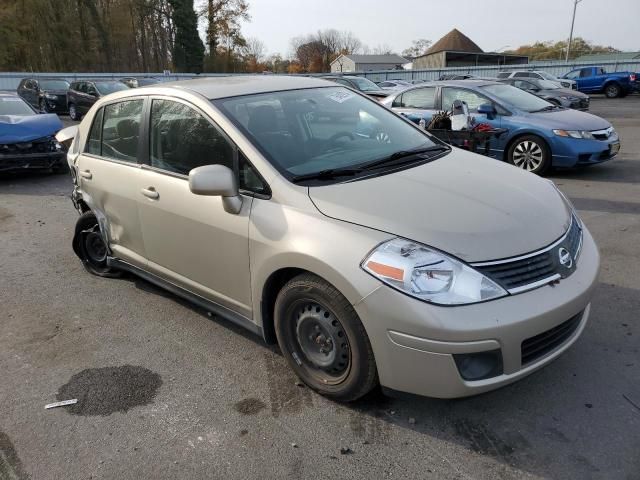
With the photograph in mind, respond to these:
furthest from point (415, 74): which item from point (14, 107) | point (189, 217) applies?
point (189, 217)

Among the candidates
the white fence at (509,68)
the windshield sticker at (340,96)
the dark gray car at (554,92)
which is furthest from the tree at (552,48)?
the windshield sticker at (340,96)

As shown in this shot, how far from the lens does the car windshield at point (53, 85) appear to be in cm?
2100

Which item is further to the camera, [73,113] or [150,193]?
[73,113]

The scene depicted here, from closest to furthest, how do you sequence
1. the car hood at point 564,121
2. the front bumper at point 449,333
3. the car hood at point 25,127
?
the front bumper at point 449,333 < the car hood at point 564,121 < the car hood at point 25,127

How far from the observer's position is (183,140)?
3445mm

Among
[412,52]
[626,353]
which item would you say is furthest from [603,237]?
[412,52]

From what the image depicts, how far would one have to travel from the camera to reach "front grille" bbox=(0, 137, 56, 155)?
29.1ft

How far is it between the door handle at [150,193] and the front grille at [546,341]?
2530 mm

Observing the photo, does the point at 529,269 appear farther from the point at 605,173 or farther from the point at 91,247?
the point at 605,173

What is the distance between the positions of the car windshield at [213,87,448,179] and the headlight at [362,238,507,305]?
0.85 m

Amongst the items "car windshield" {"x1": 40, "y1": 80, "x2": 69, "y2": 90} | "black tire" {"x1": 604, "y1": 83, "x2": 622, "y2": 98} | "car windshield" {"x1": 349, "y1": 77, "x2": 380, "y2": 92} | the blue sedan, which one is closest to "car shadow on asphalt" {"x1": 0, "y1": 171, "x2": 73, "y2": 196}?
the blue sedan

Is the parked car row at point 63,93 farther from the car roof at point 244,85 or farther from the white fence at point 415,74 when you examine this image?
the car roof at point 244,85

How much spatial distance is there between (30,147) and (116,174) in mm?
6415

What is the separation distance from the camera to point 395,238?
8.05 feet
